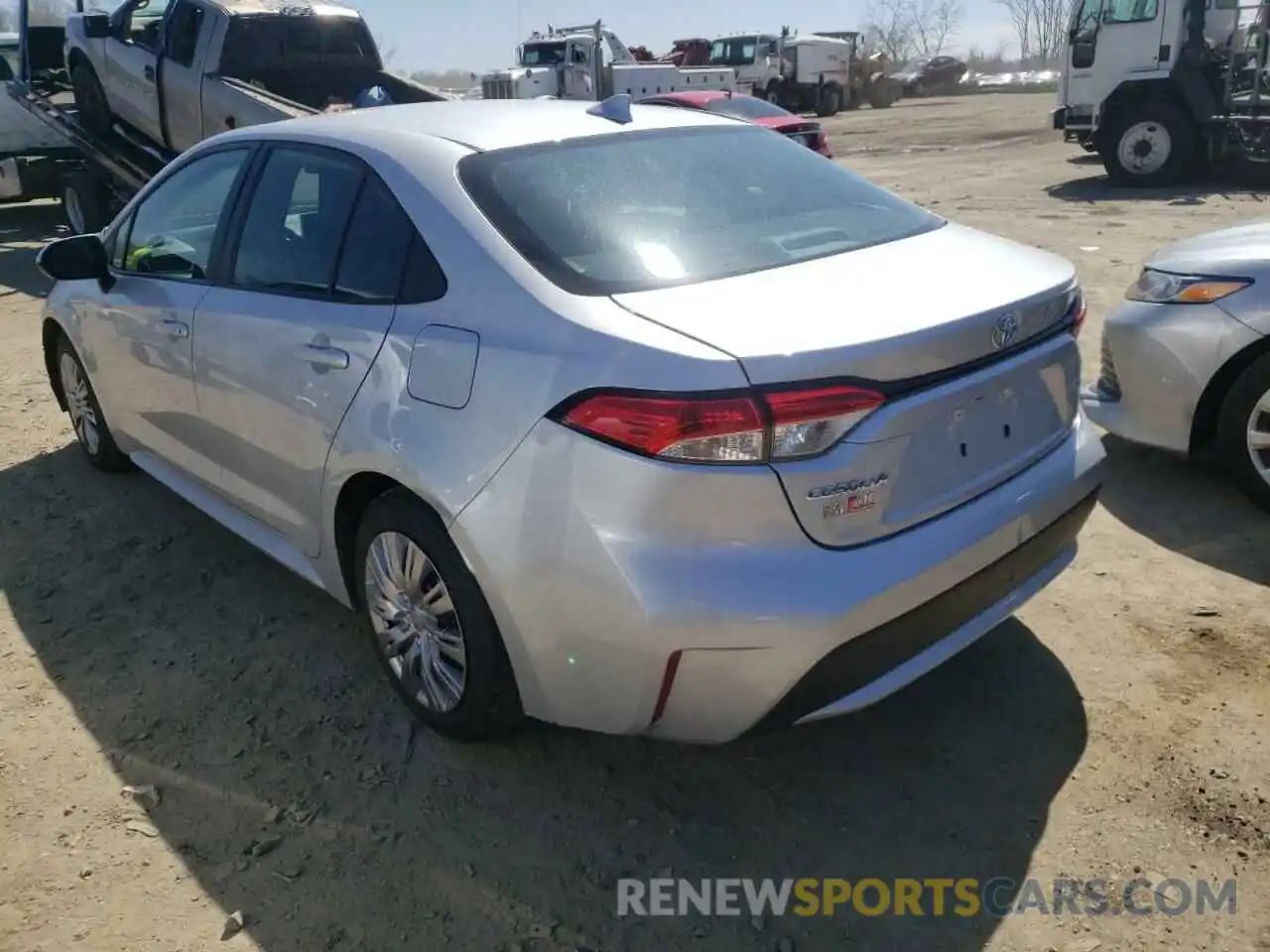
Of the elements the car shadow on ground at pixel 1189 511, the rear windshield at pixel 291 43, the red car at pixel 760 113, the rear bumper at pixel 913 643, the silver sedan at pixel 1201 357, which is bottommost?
the car shadow on ground at pixel 1189 511

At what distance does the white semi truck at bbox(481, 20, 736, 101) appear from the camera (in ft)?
80.2

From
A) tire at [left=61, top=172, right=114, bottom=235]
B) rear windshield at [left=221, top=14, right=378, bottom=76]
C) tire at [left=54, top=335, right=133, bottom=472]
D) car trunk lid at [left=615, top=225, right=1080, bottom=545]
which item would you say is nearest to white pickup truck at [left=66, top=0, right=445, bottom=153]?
rear windshield at [left=221, top=14, right=378, bottom=76]

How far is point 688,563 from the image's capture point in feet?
7.32

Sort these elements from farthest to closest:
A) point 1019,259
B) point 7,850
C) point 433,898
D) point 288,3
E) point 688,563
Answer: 1. point 288,3
2. point 1019,259
3. point 7,850
4. point 433,898
5. point 688,563

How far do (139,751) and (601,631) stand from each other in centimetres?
157

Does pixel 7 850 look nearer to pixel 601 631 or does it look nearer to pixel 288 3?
pixel 601 631

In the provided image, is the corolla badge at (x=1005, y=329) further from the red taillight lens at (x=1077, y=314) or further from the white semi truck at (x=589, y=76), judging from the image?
the white semi truck at (x=589, y=76)

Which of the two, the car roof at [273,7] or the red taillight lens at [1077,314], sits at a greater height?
the car roof at [273,7]

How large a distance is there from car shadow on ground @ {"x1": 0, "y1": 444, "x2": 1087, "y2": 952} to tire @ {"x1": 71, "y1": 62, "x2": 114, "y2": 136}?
928 centimetres

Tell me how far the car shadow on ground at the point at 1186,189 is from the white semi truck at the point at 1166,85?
0.84ft

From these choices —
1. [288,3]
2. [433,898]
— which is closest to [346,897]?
[433,898]

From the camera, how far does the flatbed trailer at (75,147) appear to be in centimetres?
1091

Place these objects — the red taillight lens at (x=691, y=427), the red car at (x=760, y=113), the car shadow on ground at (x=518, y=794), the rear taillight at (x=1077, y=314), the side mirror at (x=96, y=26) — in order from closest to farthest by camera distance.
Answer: the red taillight lens at (x=691, y=427) → the car shadow on ground at (x=518, y=794) → the rear taillight at (x=1077, y=314) → the side mirror at (x=96, y=26) → the red car at (x=760, y=113)

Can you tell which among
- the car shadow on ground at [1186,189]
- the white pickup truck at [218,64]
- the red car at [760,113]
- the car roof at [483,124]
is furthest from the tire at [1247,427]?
the car shadow on ground at [1186,189]
